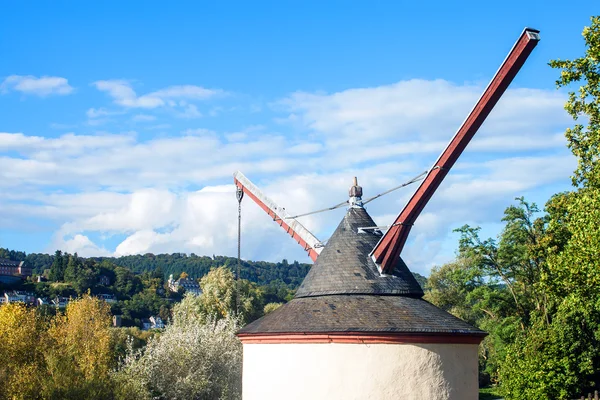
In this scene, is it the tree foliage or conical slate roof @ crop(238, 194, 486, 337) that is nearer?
conical slate roof @ crop(238, 194, 486, 337)

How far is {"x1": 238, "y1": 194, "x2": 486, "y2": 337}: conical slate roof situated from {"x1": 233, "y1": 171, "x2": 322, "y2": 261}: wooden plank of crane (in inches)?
179

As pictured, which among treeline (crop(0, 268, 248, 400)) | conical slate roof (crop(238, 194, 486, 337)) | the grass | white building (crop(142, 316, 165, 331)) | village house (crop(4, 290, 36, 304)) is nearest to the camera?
conical slate roof (crop(238, 194, 486, 337))

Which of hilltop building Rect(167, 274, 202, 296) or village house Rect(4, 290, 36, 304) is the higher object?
hilltop building Rect(167, 274, 202, 296)

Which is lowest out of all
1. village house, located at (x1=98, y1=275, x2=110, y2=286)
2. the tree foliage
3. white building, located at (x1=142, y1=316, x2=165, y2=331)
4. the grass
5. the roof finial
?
the grass

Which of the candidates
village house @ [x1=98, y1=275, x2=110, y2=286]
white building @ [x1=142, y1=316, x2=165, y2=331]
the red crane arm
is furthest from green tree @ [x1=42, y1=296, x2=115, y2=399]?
village house @ [x1=98, y1=275, x2=110, y2=286]

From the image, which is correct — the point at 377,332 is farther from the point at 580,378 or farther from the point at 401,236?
the point at 580,378

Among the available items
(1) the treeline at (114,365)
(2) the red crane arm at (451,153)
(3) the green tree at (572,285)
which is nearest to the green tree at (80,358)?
(1) the treeline at (114,365)

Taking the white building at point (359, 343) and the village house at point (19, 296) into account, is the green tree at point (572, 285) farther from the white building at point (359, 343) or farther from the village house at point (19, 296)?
the village house at point (19, 296)

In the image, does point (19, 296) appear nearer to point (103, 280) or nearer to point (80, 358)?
point (103, 280)

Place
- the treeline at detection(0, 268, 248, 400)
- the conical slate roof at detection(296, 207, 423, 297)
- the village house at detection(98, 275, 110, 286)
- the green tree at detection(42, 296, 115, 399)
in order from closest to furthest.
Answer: the conical slate roof at detection(296, 207, 423, 297), the green tree at detection(42, 296, 115, 399), the treeline at detection(0, 268, 248, 400), the village house at detection(98, 275, 110, 286)

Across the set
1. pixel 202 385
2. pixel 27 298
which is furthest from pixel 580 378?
pixel 27 298

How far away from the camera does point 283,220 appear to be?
1037 inches

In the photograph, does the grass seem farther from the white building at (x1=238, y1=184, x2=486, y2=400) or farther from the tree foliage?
the white building at (x1=238, y1=184, x2=486, y2=400)

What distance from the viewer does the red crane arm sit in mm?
16531
